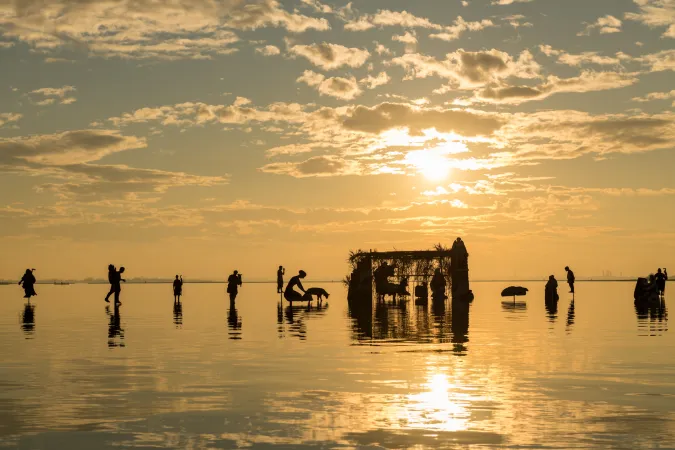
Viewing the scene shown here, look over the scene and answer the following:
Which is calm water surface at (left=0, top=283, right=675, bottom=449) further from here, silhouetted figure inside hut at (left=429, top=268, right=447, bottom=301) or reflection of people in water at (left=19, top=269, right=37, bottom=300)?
reflection of people in water at (left=19, top=269, right=37, bottom=300)

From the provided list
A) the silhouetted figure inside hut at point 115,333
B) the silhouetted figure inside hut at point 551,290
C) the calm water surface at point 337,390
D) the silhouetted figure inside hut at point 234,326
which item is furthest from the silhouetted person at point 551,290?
the silhouetted figure inside hut at point 115,333

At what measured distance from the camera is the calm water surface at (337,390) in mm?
9062

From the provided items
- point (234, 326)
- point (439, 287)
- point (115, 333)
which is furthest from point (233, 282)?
point (115, 333)

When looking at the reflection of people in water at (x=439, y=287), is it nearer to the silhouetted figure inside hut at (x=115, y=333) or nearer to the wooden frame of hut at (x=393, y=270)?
the wooden frame of hut at (x=393, y=270)

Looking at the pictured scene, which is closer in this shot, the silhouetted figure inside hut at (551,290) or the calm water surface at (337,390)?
the calm water surface at (337,390)

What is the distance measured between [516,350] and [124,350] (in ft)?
28.5

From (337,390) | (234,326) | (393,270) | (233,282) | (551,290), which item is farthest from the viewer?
(393,270)

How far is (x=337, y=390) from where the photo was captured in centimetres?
1243

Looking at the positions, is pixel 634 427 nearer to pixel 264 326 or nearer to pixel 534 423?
pixel 534 423

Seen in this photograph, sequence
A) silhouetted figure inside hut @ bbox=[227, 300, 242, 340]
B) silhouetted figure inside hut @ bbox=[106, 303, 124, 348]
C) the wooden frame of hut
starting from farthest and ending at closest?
the wooden frame of hut → silhouetted figure inside hut @ bbox=[227, 300, 242, 340] → silhouetted figure inside hut @ bbox=[106, 303, 124, 348]

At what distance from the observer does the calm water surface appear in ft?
29.7

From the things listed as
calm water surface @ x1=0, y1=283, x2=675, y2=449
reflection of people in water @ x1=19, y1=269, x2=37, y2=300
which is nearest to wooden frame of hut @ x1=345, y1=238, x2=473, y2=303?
reflection of people in water @ x1=19, y1=269, x2=37, y2=300

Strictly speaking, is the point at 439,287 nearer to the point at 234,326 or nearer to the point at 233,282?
the point at 233,282

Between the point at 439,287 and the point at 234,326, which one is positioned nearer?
the point at 234,326
